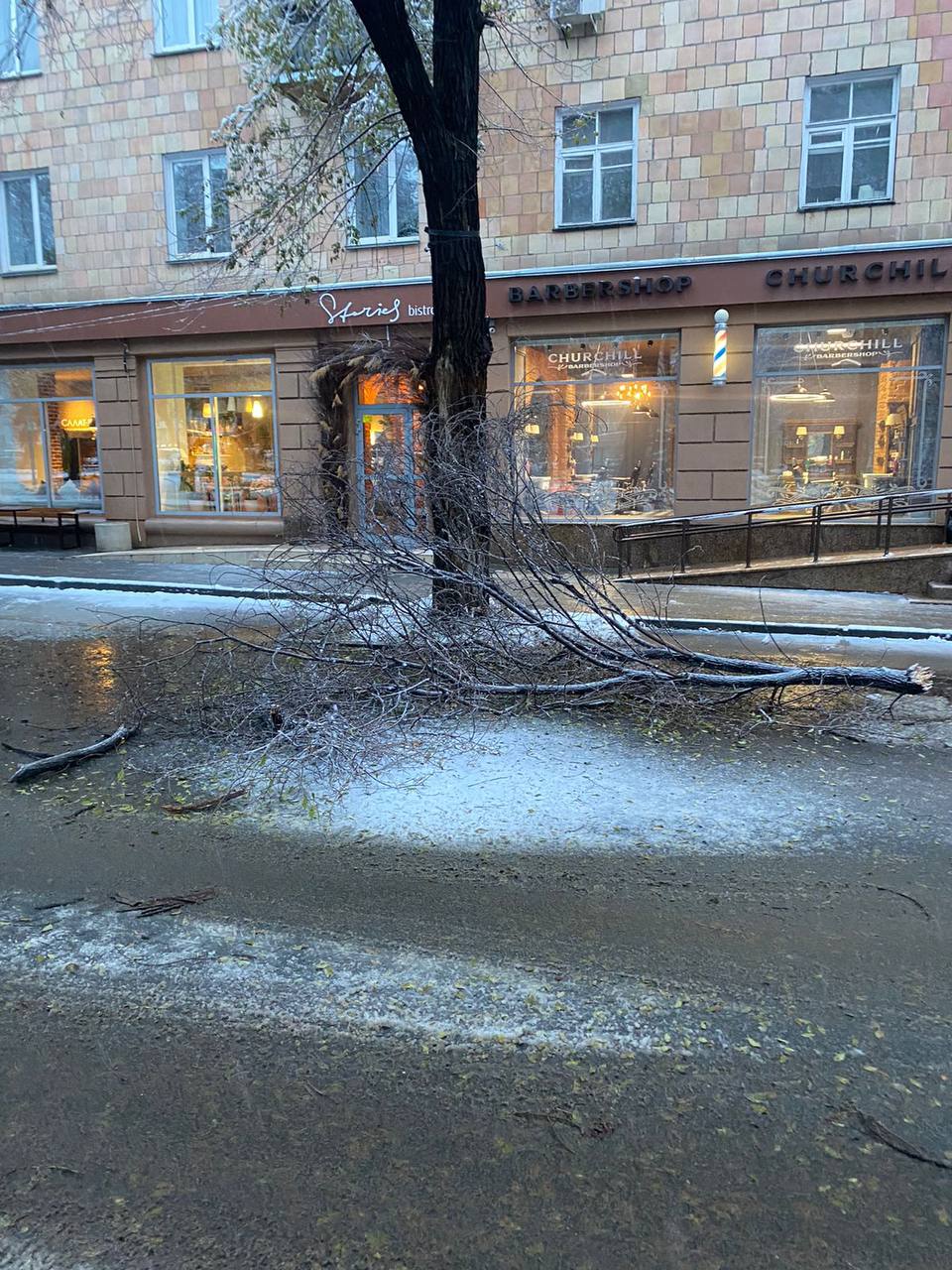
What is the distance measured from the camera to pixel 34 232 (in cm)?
1841

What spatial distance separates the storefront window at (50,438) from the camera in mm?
18672

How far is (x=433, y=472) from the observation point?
7207 mm

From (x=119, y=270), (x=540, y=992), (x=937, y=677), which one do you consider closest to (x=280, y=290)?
(x=119, y=270)

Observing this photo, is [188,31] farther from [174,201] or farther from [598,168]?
[598,168]

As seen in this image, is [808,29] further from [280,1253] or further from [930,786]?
[280,1253]

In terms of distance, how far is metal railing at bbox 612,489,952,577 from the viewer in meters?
13.4

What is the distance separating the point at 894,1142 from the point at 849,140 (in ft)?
49.5

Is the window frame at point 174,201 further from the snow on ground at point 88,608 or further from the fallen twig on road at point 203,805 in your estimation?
the fallen twig on road at point 203,805

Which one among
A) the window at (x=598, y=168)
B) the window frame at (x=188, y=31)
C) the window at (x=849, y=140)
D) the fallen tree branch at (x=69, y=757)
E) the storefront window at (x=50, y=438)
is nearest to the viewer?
the fallen tree branch at (x=69, y=757)

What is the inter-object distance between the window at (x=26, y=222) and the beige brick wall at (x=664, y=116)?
1.93 metres

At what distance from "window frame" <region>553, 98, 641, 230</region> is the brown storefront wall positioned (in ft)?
2.88

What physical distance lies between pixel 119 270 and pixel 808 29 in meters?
12.7

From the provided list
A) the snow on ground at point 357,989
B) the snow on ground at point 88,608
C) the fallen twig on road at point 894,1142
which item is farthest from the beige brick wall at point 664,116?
the fallen twig on road at point 894,1142

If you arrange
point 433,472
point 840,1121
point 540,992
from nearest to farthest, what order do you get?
1. point 840,1121
2. point 540,992
3. point 433,472
